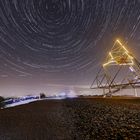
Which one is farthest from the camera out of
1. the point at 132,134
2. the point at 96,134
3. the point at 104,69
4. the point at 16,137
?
the point at 104,69

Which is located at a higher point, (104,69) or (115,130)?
A: (104,69)

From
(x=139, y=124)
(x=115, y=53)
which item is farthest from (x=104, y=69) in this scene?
(x=139, y=124)

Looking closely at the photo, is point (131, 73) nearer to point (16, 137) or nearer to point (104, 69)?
point (104, 69)

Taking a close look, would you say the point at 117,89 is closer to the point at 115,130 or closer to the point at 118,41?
the point at 118,41

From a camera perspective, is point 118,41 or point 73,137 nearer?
point 73,137

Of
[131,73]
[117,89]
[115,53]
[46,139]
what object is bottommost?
[46,139]

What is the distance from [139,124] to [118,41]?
39317mm

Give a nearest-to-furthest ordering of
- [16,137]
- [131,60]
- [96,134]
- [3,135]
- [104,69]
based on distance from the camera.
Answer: [96,134] < [16,137] < [3,135] < [131,60] < [104,69]

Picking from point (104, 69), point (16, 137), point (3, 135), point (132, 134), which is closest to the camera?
point (132, 134)

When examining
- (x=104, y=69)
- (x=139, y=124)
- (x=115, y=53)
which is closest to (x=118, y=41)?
(x=115, y=53)

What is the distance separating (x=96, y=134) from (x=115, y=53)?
140 ft

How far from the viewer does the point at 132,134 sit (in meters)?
7.85

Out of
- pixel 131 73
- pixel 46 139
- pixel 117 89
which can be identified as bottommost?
pixel 46 139

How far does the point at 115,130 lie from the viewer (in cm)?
876
